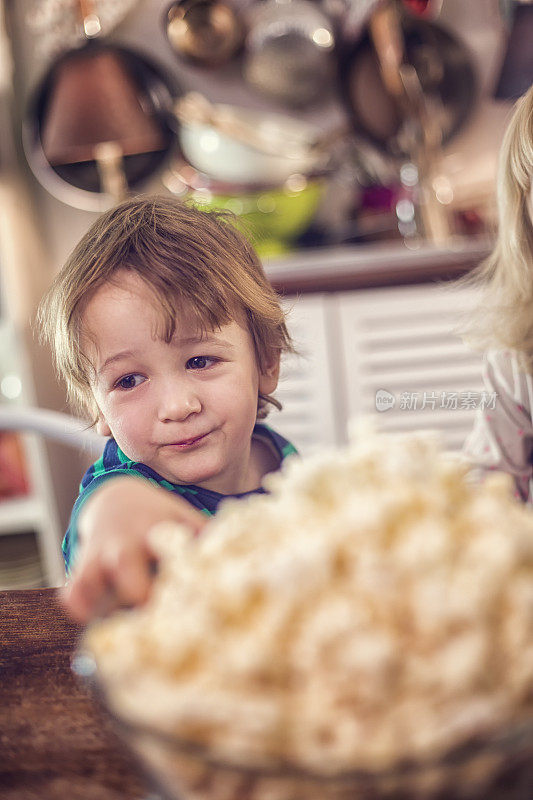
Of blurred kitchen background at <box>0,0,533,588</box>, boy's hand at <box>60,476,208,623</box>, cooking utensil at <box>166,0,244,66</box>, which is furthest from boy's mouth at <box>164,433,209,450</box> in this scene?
cooking utensil at <box>166,0,244,66</box>

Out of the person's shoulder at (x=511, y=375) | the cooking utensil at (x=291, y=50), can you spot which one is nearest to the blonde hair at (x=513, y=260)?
the person's shoulder at (x=511, y=375)

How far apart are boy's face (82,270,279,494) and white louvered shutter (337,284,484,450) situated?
1.02 meters

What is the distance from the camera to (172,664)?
0.27m

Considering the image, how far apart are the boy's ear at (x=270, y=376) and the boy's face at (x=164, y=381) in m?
0.03

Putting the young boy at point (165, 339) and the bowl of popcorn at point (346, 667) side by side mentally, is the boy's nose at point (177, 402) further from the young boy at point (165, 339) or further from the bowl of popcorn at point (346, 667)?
the bowl of popcorn at point (346, 667)

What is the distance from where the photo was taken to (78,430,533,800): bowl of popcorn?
0.82 ft

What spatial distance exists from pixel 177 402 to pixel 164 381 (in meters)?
0.02

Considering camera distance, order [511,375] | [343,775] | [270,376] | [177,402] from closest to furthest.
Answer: [343,775] → [177,402] → [270,376] → [511,375]

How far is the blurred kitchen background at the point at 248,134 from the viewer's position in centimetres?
195

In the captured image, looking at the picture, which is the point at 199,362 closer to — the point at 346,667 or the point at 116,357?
the point at 116,357

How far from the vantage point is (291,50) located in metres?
2.13

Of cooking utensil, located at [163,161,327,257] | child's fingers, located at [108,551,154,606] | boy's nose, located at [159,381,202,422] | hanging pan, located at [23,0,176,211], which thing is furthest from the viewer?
hanging pan, located at [23,0,176,211]

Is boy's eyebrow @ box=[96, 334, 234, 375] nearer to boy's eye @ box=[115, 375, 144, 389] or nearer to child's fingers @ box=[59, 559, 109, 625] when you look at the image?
boy's eye @ box=[115, 375, 144, 389]

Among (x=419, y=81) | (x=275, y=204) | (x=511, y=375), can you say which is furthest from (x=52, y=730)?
(x=419, y=81)
